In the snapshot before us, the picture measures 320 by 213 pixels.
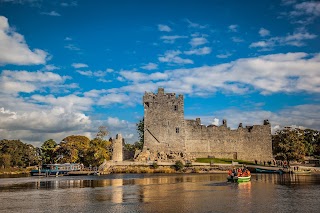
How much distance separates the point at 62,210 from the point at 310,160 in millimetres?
60624

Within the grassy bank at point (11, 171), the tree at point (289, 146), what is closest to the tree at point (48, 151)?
the grassy bank at point (11, 171)

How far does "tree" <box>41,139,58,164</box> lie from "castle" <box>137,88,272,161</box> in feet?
91.9

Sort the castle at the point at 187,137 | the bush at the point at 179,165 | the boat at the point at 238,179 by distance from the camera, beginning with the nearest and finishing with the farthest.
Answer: the boat at the point at 238,179 → the bush at the point at 179,165 → the castle at the point at 187,137

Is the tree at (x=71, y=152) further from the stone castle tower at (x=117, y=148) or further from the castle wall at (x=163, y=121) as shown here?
the castle wall at (x=163, y=121)

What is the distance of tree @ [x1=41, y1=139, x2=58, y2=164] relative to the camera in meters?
75.1

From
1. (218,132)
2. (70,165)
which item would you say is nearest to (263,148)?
(218,132)

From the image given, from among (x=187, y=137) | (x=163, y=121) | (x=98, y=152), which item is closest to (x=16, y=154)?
(x=98, y=152)

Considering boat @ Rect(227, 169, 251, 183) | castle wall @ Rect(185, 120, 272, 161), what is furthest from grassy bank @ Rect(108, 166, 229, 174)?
boat @ Rect(227, 169, 251, 183)

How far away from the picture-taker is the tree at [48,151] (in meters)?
75.1

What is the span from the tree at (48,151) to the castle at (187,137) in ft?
91.9

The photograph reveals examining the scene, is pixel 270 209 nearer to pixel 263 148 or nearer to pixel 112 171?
pixel 112 171

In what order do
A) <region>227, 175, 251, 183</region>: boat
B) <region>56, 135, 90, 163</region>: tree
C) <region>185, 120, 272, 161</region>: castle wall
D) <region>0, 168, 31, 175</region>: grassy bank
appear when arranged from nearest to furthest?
<region>227, 175, 251, 183</region>: boat
<region>185, 120, 272, 161</region>: castle wall
<region>56, 135, 90, 163</region>: tree
<region>0, 168, 31, 175</region>: grassy bank

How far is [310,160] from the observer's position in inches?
2692

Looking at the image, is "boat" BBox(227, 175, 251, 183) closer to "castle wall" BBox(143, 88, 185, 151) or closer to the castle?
the castle
